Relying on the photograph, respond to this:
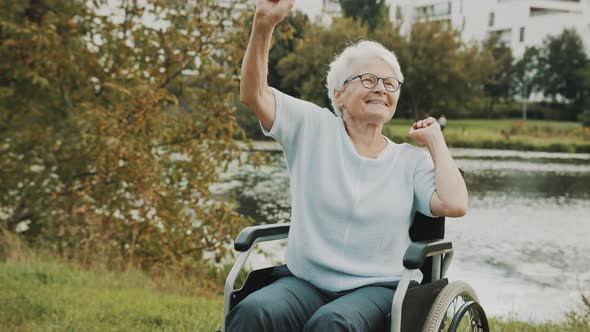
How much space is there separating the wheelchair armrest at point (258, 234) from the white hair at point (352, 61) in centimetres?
42

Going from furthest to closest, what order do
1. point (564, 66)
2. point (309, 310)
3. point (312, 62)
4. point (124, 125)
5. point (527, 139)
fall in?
point (564, 66) → point (312, 62) → point (527, 139) → point (124, 125) → point (309, 310)

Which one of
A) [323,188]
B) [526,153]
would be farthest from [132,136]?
[526,153]

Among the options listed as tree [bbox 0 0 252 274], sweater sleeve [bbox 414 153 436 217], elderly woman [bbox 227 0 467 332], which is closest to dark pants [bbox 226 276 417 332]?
elderly woman [bbox 227 0 467 332]

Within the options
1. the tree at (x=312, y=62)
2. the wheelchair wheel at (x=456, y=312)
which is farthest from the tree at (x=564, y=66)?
the wheelchair wheel at (x=456, y=312)

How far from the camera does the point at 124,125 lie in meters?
4.65

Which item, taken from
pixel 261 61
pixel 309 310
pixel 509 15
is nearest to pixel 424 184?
pixel 309 310

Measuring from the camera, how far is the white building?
41.6 meters

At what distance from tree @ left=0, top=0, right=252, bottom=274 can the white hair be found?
253cm

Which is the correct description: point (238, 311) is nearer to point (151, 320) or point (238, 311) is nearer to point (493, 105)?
point (151, 320)

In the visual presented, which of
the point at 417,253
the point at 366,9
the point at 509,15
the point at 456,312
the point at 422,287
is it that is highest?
the point at 509,15

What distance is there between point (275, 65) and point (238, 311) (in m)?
26.0

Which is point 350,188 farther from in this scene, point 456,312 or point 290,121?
point 456,312

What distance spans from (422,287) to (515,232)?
256 inches

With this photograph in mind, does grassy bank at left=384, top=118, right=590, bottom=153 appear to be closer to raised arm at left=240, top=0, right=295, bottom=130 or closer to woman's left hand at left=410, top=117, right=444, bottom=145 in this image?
woman's left hand at left=410, top=117, right=444, bottom=145
